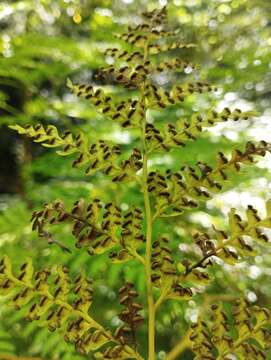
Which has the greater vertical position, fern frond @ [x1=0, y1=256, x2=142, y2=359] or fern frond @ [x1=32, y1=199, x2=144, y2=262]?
fern frond @ [x1=32, y1=199, x2=144, y2=262]

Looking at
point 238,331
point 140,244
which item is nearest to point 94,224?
point 140,244

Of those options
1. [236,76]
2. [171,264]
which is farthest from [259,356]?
[236,76]

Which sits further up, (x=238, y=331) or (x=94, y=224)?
(x=94, y=224)

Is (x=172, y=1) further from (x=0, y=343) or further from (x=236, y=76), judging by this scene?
(x=0, y=343)

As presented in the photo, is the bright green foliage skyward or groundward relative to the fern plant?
groundward

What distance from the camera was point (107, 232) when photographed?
0.67 metres

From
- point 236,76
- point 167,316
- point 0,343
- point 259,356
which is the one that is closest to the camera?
point 259,356

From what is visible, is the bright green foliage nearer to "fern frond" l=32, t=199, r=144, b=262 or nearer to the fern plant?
the fern plant

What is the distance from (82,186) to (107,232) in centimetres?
107

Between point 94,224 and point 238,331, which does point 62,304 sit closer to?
point 94,224

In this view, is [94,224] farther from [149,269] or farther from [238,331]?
[238,331]

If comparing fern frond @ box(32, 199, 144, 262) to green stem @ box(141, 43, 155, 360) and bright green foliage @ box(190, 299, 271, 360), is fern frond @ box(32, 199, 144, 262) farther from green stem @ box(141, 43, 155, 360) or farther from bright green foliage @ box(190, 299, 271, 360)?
bright green foliage @ box(190, 299, 271, 360)

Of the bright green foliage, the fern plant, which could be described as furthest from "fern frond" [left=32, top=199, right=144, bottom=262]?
the bright green foliage

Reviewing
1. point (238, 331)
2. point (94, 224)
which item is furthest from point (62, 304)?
point (238, 331)
